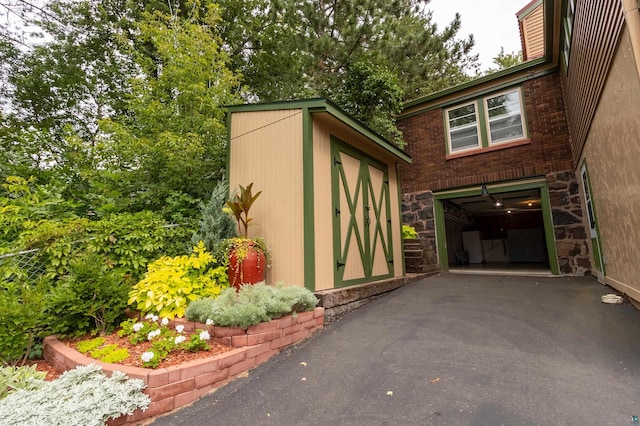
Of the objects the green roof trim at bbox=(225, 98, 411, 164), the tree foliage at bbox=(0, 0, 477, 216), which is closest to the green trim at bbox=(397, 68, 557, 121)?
the tree foliage at bbox=(0, 0, 477, 216)

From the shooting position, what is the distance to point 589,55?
3.86 m

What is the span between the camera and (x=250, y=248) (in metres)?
3.70

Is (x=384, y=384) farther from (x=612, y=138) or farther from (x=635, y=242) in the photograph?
(x=612, y=138)

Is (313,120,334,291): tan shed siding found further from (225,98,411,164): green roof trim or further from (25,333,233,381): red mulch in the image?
(25,333,233,381): red mulch

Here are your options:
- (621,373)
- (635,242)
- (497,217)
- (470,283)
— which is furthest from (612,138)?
(497,217)

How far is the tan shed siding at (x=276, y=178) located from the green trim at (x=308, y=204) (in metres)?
0.07

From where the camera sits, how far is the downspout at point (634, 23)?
236 centimetres

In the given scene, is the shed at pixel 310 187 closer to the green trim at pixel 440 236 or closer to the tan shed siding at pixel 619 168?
the tan shed siding at pixel 619 168

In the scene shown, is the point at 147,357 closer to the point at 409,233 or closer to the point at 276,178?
the point at 276,178

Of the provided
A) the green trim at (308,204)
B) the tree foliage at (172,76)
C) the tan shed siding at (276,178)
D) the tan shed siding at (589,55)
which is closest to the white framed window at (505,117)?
the tan shed siding at (589,55)

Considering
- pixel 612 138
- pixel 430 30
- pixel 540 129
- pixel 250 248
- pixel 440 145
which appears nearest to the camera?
pixel 612 138

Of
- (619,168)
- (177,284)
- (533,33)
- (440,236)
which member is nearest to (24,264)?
(177,284)

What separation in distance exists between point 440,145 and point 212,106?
19.4ft

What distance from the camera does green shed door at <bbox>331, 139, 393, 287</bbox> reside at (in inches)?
171
